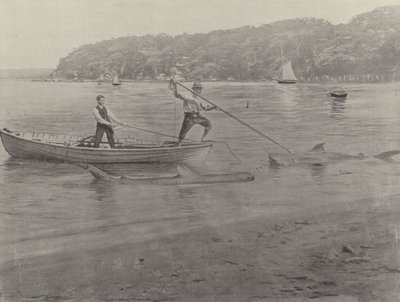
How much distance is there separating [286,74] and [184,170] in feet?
4.58

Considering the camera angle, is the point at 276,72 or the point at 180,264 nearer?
the point at 180,264

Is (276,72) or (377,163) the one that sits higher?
(276,72)

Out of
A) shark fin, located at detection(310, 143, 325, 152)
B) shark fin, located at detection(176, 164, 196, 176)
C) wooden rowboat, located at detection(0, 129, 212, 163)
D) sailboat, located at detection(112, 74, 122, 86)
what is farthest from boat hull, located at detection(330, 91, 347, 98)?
sailboat, located at detection(112, 74, 122, 86)

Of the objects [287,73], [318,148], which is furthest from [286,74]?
[318,148]

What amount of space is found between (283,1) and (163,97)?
134 cm

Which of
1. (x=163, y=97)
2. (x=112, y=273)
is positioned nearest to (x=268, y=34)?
(x=163, y=97)

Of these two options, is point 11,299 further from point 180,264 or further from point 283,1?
point 283,1

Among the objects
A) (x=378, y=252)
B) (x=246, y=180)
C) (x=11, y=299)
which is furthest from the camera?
(x=246, y=180)

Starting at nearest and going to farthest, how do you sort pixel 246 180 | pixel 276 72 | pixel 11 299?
1. pixel 11 299
2. pixel 246 180
3. pixel 276 72

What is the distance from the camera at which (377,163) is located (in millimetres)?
5066

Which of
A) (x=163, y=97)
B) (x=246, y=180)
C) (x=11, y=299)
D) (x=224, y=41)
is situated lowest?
(x=11, y=299)

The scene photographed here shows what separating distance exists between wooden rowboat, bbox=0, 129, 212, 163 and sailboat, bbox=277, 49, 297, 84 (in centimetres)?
103

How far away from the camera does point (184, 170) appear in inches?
205

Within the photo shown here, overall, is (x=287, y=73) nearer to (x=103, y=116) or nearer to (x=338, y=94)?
(x=338, y=94)
